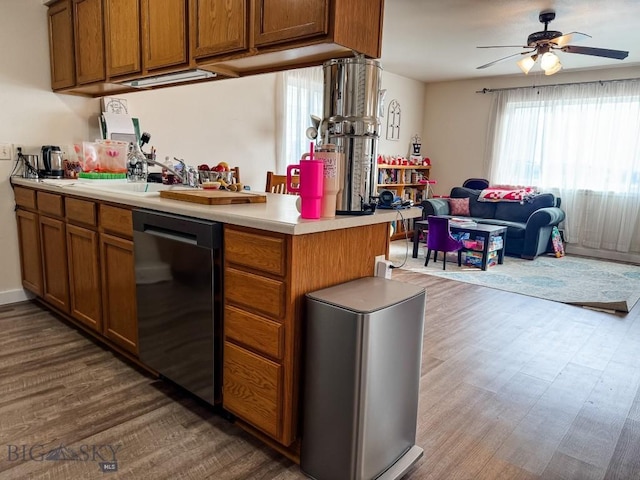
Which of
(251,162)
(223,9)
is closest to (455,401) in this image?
(223,9)

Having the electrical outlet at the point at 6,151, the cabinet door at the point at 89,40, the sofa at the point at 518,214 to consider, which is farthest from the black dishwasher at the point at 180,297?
the sofa at the point at 518,214

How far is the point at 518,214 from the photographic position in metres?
6.00

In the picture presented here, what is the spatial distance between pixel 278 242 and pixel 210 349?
0.59 m

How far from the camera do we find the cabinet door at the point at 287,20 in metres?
1.74

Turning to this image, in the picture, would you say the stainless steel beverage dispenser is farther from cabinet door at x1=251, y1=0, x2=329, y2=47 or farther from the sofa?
the sofa

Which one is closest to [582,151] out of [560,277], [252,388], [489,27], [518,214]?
[518,214]

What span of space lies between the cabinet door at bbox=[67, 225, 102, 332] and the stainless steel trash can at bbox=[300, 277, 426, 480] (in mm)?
1496

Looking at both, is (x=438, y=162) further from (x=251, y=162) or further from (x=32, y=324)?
(x=32, y=324)

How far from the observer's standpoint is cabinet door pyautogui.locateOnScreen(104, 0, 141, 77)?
266 centimetres

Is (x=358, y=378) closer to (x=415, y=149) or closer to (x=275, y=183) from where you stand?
(x=275, y=183)

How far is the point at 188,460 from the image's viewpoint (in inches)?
62.7

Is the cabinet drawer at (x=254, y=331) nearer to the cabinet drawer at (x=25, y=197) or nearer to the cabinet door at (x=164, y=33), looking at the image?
the cabinet door at (x=164, y=33)

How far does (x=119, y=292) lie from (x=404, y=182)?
18.0ft

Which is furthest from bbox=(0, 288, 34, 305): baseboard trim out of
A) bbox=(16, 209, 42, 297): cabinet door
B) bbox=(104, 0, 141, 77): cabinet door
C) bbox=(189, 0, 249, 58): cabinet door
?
bbox=(189, 0, 249, 58): cabinet door
